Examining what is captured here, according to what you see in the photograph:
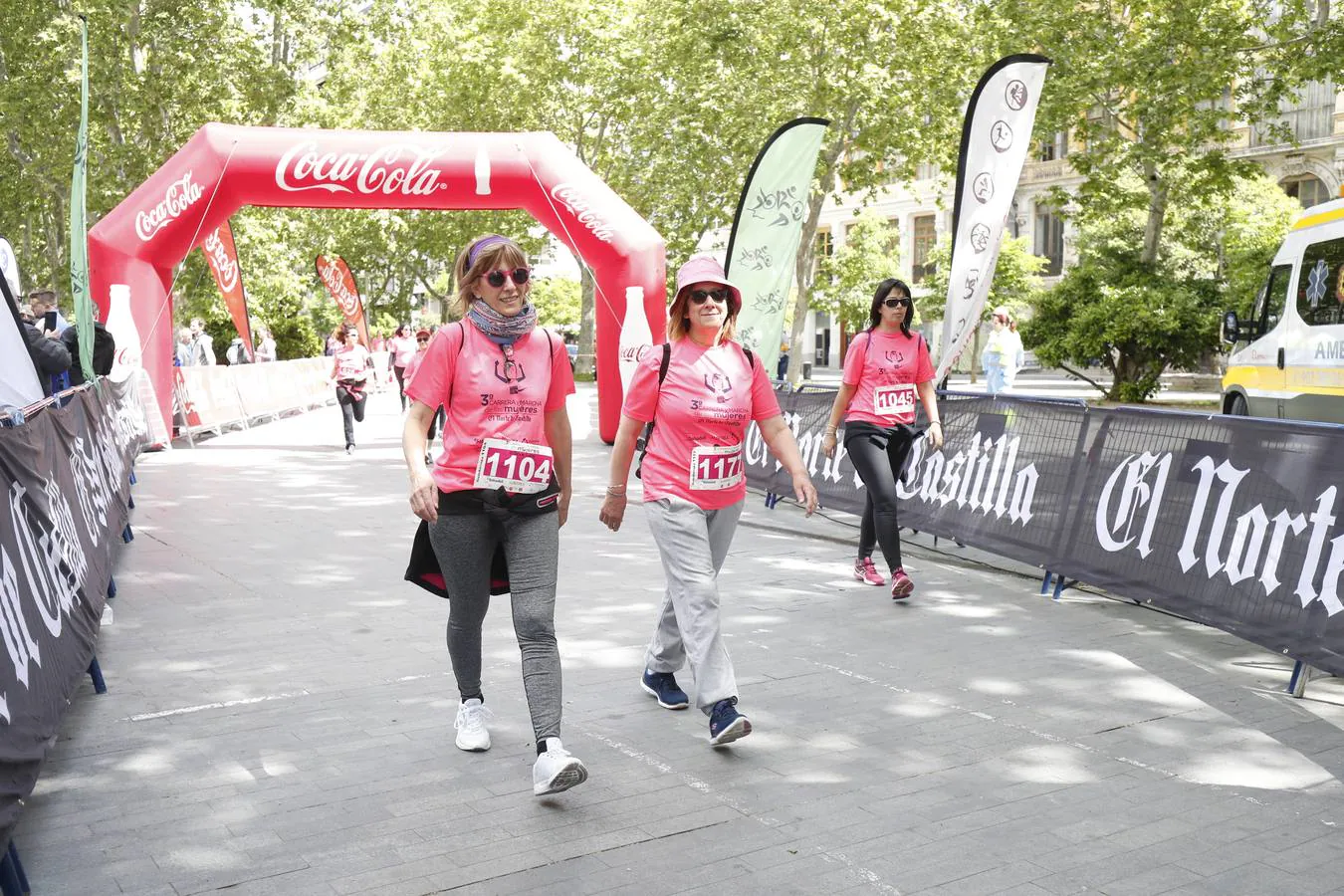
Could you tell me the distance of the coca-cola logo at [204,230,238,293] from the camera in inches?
846

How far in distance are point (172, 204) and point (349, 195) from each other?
6.90 ft

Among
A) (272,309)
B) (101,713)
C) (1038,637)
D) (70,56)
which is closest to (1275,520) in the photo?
(1038,637)

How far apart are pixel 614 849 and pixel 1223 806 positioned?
207 cm

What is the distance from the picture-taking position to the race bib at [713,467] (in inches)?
206

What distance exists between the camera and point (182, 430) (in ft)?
64.6

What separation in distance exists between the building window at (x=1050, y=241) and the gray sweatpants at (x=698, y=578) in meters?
49.4

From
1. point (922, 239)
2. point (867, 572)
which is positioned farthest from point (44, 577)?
point (922, 239)

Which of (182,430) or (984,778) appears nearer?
(984,778)

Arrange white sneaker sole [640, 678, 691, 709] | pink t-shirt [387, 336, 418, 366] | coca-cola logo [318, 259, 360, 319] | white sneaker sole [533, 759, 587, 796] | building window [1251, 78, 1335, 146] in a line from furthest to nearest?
1. building window [1251, 78, 1335, 146]
2. coca-cola logo [318, 259, 360, 319]
3. pink t-shirt [387, 336, 418, 366]
4. white sneaker sole [640, 678, 691, 709]
5. white sneaker sole [533, 759, 587, 796]

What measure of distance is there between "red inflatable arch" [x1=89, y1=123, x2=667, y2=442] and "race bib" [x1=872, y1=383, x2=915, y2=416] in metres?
8.92

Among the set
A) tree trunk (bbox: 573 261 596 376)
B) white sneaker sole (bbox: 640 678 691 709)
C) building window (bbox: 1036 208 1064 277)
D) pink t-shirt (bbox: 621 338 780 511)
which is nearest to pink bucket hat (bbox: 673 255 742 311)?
pink t-shirt (bbox: 621 338 780 511)

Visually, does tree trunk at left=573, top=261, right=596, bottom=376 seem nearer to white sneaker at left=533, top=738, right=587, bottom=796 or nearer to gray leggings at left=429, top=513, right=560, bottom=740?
gray leggings at left=429, top=513, right=560, bottom=740

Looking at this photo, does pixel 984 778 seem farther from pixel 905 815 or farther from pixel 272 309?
pixel 272 309

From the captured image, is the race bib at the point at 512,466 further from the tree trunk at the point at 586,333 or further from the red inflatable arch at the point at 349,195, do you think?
the tree trunk at the point at 586,333
